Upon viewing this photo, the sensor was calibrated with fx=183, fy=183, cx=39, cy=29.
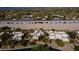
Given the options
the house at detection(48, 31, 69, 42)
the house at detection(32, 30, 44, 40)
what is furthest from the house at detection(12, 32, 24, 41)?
the house at detection(48, 31, 69, 42)

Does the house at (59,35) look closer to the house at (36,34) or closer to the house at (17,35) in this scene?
the house at (36,34)

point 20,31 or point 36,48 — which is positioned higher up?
point 20,31

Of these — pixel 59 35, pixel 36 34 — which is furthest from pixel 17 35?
pixel 59 35

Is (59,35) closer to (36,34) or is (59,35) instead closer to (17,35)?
(36,34)

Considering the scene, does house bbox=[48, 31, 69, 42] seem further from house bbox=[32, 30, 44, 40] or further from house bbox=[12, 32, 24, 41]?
house bbox=[12, 32, 24, 41]

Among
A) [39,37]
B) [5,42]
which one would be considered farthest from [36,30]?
[5,42]

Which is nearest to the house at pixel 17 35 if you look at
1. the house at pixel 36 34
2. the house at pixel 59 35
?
the house at pixel 36 34
